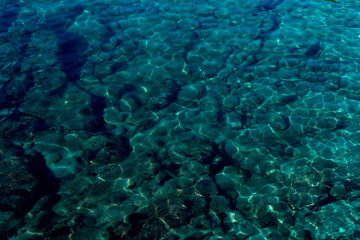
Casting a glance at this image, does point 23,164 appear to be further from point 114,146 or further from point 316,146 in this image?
point 316,146

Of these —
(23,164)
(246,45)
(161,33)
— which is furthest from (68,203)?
(246,45)

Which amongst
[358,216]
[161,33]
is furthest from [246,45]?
[358,216]

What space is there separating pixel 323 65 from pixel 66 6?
35.6 ft

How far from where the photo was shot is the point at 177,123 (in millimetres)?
7859

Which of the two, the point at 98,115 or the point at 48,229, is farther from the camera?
the point at 98,115

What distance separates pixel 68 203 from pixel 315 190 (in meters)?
5.44

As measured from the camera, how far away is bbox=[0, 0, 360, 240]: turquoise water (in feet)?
19.2

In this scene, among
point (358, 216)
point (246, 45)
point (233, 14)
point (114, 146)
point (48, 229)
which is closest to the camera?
point (48, 229)

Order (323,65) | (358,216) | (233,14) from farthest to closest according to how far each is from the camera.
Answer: (233,14), (323,65), (358,216)

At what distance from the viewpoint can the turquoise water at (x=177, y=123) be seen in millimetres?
5859

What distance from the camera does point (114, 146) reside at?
7.08 metres

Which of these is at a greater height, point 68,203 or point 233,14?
point 233,14

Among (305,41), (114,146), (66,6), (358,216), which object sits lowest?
(358,216)

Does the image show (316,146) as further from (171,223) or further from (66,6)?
(66,6)
